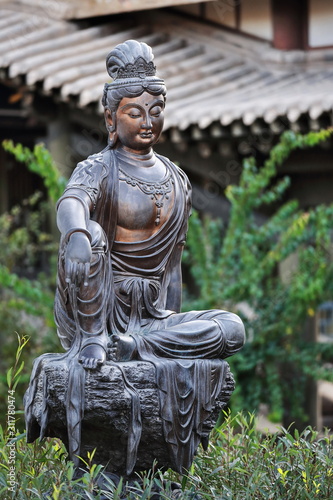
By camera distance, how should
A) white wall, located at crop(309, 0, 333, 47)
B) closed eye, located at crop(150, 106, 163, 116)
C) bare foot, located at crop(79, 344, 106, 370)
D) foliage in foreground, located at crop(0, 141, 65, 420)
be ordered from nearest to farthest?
bare foot, located at crop(79, 344, 106, 370) < closed eye, located at crop(150, 106, 163, 116) < foliage in foreground, located at crop(0, 141, 65, 420) < white wall, located at crop(309, 0, 333, 47)

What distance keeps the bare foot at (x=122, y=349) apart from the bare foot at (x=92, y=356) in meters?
0.11

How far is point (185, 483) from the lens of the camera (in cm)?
628

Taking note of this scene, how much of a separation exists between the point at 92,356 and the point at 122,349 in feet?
0.73

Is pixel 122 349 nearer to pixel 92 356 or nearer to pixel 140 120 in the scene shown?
pixel 92 356

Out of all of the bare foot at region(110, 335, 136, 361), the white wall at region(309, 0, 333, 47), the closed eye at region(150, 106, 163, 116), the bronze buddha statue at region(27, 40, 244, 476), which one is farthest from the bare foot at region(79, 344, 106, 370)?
the white wall at region(309, 0, 333, 47)

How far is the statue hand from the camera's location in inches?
234

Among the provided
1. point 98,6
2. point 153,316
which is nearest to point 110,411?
point 153,316

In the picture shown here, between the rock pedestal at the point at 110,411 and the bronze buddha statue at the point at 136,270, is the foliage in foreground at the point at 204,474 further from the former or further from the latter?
the bronze buddha statue at the point at 136,270

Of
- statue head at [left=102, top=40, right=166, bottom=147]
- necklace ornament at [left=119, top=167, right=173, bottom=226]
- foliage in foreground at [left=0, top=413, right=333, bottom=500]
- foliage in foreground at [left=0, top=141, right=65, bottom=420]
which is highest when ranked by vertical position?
statue head at [left=102, top=40, right=166, bottom=147]

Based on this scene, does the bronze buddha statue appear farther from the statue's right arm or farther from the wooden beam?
the wooden beam

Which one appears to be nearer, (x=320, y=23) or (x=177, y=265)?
(x=177, y=265)

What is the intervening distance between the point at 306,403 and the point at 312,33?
3.25 metres

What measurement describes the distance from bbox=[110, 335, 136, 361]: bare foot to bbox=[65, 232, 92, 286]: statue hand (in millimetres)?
368

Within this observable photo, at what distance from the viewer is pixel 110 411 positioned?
5.94 m
